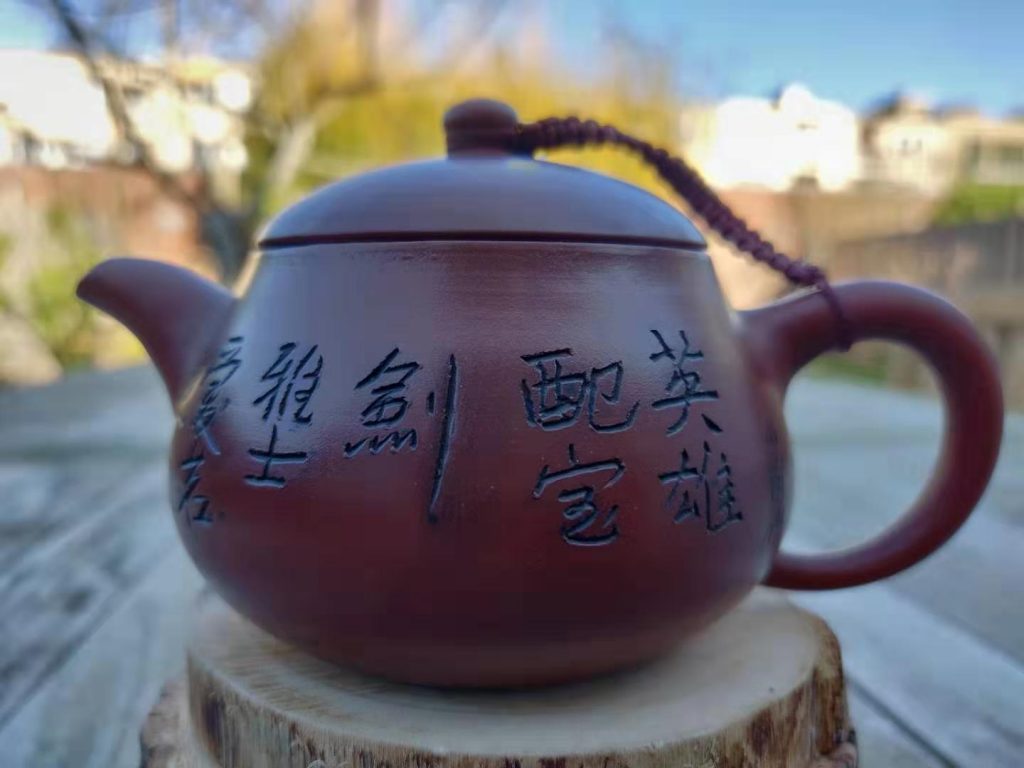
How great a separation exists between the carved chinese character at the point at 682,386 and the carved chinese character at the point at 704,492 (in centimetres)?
2

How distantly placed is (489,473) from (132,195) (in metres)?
7.56

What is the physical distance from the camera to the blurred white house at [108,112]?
409 centimetres

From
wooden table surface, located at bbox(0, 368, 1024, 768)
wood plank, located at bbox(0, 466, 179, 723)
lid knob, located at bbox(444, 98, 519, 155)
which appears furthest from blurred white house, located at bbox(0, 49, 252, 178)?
lid knob, located at bbox(444, 98, 519, 155)

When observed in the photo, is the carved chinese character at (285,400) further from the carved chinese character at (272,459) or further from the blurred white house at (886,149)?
the blurred white house at (886,149)

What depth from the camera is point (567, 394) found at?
1.90ft

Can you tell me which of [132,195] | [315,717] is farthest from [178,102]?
[315,717]

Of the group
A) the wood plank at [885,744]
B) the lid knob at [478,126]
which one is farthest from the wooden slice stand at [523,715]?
the lid knob at [478,126]

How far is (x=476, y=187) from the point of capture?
630mm

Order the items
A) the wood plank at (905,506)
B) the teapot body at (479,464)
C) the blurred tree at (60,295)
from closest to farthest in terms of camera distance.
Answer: the teapot body at (479,464), the wood plank at (905,506), the blurred tree at (60,295)

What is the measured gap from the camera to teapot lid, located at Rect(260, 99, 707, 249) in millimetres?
609

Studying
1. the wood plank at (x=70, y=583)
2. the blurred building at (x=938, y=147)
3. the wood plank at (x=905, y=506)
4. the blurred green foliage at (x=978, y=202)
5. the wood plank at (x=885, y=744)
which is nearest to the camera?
the wood plank at (x=885, y=744)

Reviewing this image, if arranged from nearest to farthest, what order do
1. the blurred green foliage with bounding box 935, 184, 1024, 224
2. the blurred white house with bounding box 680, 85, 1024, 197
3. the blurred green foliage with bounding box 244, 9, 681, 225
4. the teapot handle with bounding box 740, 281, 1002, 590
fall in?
the teapot handle with bounding box 740, 281, 1002, 590
the blurred green foliage with bounding box 244, 9, 681, 225
the blurred white house with bounding box 680, 85, 1024, 197
the blurred green foliage with bounding box 935, 184, 1024, 224

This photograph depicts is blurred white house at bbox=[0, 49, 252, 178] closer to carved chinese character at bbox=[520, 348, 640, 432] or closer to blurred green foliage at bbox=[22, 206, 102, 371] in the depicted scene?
blurred green foliage at bbox=[22, 206, 102, 371]

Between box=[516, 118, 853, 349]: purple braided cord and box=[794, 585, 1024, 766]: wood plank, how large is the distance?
20.8 inches
